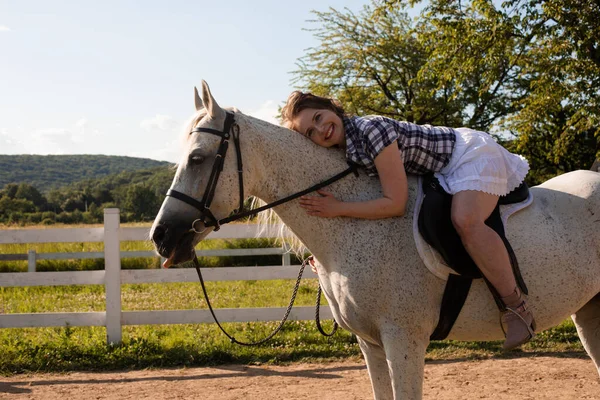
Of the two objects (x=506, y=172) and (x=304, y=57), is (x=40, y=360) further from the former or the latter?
(x=304, y=57)

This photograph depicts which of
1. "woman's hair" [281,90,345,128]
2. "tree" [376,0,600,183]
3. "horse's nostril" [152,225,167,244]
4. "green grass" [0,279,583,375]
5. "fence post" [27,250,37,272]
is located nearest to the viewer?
"horse's nostril" [152,225,167,244]

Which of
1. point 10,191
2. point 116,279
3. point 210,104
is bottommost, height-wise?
point 116,279

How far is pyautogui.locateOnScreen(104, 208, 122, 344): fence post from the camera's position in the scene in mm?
6875

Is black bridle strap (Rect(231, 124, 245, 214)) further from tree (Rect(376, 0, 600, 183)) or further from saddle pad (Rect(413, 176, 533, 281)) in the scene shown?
tree (Rect(376, 0, 600, 183))

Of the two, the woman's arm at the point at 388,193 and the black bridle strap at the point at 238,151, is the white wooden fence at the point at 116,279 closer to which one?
the black bridle strap at the point at 238,151

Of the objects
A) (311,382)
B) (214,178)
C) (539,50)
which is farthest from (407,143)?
(539,50)

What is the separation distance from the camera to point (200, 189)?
9.43 ft

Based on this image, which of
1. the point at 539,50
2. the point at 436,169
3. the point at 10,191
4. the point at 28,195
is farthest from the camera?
the point at 28,195

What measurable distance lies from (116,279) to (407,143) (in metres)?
4.92

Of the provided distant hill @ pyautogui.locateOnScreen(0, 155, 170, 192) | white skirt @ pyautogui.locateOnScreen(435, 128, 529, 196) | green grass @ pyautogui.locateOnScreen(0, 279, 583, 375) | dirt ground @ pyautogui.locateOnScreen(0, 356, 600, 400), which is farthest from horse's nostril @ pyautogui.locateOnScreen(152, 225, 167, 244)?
distant hill @ pyautogui.locateOnScreen(0, 155, 170, 192)

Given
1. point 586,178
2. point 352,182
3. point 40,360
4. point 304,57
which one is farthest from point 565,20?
point 304,57

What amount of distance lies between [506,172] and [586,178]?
2.32 ft

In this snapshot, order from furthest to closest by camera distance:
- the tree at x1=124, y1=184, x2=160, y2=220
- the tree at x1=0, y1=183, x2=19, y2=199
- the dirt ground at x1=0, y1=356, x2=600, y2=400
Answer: the tree at x1=0, y1=183, x2=19, y2=199 < the tree at x1=124, y1=184, x2=160, y2=220 < the dirt ground at x1=0, y1=356, x2=600, y2=400

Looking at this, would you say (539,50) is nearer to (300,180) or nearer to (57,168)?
(300,180)
